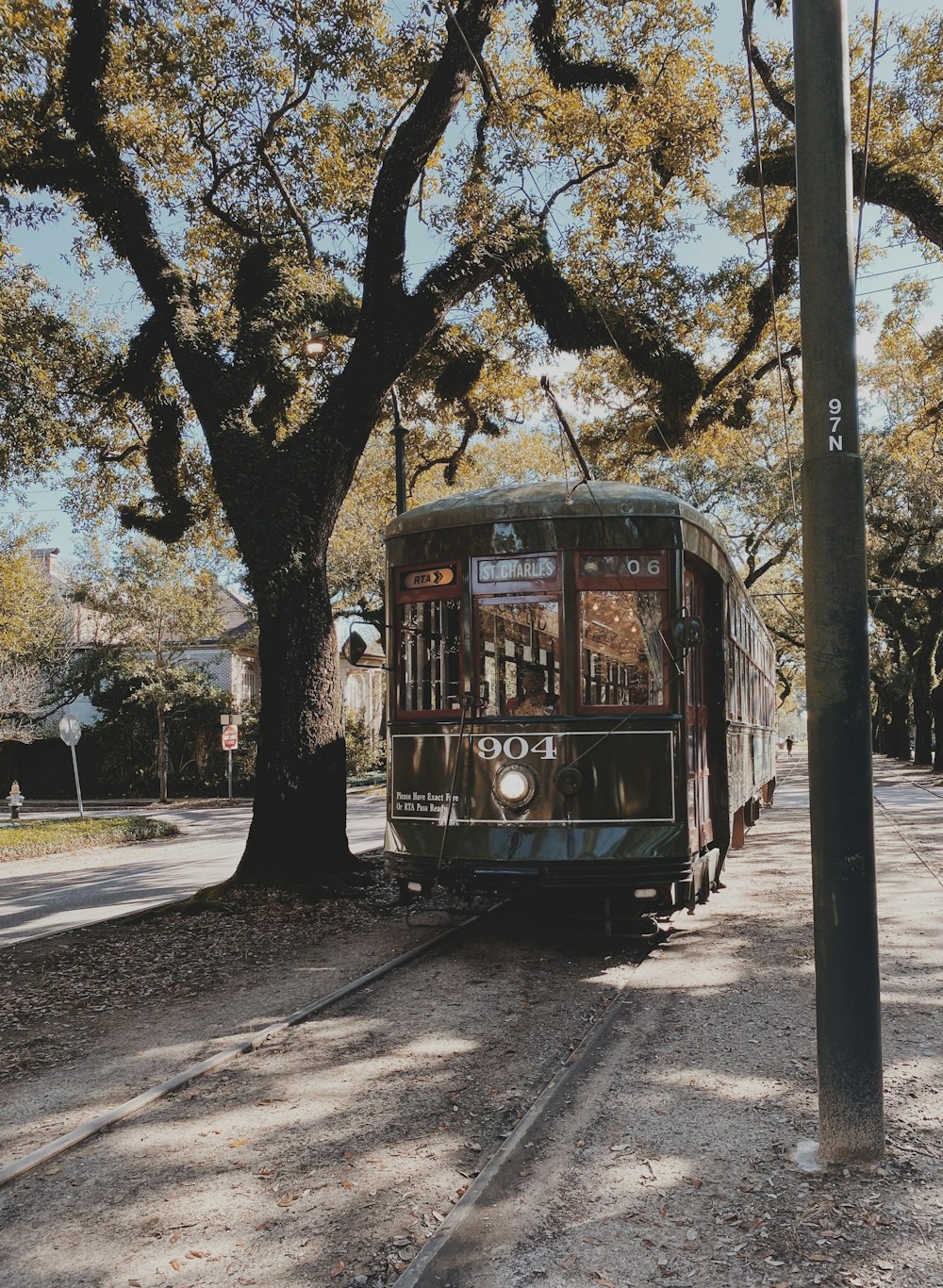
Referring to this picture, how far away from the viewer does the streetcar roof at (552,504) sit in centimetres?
749

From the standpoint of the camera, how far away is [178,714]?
33.7 meters

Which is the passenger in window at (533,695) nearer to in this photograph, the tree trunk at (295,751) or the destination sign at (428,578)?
the destination sign at (428,578)

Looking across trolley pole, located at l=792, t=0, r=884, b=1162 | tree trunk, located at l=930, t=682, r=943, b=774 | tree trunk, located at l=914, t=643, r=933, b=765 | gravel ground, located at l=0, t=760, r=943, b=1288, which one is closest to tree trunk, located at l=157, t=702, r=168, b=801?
gravel ground, located at l=0, t=760, r=943, b=1288

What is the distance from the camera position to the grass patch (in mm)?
17812

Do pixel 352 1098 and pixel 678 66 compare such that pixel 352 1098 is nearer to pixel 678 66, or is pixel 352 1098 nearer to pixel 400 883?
pixel 400 883

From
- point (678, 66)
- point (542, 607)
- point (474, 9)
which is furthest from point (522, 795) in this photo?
point (678, 66)

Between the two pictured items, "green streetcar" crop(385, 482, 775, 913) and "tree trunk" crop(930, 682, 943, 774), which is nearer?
"green streetcar" crop(385, 482, 775, 913)

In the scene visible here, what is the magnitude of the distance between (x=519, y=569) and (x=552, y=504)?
1.74 ft

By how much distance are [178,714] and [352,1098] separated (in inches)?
1191

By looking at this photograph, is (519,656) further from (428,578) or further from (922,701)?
(922,701)

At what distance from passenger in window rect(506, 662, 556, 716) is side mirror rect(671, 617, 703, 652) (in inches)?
40.0

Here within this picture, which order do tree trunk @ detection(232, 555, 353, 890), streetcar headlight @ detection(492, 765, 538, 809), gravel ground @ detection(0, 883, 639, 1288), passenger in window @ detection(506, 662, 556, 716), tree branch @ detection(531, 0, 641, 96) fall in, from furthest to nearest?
1. tree branch @ detection(531, 0, 641, 96)
2. tree trunk @ detection(232, 555, 353, 890)
3. passenger in window @ detection(506, 662, 556, 716)
4. streetcar headlight @ detection(492, 765, 538, 809)
5. gravel ground @ detection(0, 883, 639, 1288)

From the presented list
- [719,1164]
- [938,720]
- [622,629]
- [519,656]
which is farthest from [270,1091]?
[938,720]

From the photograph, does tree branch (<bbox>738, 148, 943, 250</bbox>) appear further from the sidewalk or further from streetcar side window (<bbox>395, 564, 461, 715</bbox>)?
the sidewalk
